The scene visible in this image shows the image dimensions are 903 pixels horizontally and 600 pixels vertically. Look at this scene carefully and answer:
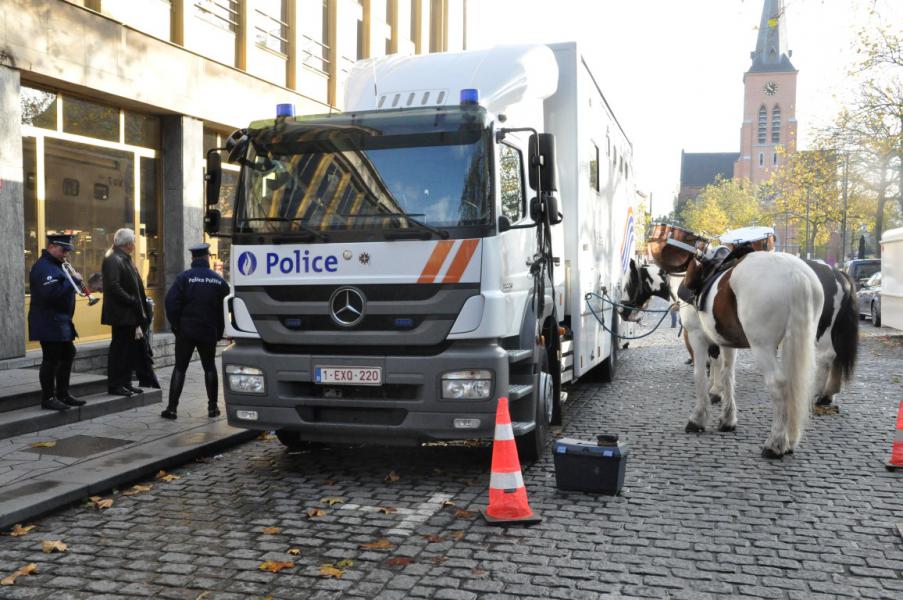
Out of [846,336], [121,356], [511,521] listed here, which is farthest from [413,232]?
[846,336]

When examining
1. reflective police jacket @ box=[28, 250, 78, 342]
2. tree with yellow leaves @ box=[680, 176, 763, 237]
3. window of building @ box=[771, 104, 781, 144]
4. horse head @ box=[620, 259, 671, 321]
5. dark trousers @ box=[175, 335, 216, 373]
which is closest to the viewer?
reflective police jacket @ box=[28, 250, 78, 342]

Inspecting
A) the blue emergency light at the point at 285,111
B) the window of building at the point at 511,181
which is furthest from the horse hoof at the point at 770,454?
the blue emergency light at the point at 285,111

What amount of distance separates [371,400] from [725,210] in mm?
86107

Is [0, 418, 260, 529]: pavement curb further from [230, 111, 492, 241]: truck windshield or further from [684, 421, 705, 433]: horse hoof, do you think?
[684, 421, 705, 433]: horse hoof

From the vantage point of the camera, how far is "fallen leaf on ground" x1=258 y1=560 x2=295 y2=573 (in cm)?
454

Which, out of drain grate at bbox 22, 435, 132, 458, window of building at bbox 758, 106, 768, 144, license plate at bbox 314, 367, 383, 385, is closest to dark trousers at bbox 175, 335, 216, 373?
drain grate at bbox 22, 435, 132, 458

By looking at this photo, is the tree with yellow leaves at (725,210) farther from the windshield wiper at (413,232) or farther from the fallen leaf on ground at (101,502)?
the fallen leaf on ground at (101,502)

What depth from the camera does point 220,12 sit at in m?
15.0

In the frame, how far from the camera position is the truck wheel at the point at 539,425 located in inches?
272

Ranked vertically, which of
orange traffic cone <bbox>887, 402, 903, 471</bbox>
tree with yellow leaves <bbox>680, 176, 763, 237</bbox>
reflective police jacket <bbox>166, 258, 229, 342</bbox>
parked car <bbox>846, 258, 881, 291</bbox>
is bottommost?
orange traffic cone <bbox>887, 402, 903, 471</bbox>

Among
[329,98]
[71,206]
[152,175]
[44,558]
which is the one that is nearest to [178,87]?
[152,175]

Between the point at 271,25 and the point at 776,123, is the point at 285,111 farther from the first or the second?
the point at 776,123

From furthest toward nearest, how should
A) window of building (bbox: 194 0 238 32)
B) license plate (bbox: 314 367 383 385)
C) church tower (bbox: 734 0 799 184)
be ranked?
1. church tower (bbox: 734 0 799 184)
2. window of building (bbox: 194 0 238 32)
3. license plate (bbox: 314 367 383 385)

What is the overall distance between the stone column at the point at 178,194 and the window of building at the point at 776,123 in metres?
108
